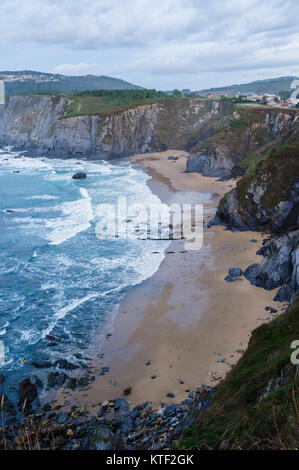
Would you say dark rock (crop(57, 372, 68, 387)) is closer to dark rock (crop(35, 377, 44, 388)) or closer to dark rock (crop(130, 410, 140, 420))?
dark rock (crop(35, 377, 44, 388))

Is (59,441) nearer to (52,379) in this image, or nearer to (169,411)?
(169,411)

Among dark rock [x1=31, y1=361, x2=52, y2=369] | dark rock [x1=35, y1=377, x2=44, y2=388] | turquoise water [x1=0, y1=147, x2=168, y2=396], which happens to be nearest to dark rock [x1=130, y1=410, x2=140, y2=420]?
turquoise water [x1=0, y1=147, x2=168, y2=396]

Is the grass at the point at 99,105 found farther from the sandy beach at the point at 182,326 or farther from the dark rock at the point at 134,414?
the dark rock at the point at 134,414

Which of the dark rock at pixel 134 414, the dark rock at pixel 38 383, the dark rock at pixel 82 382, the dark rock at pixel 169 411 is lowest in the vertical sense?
the dark rock at pixel 38 383

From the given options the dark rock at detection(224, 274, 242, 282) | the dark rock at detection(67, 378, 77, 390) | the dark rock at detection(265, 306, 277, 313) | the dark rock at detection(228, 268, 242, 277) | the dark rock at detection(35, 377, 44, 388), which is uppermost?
the dark rock at detection(228, 268, 242, 277)

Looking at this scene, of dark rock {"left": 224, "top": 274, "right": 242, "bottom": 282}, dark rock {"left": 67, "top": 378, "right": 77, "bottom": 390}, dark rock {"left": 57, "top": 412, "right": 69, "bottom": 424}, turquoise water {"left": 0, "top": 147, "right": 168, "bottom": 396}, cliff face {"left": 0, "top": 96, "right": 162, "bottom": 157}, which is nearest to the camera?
dark rock {"left": 57, "top": 412, "right": 69, "bottom": 424}

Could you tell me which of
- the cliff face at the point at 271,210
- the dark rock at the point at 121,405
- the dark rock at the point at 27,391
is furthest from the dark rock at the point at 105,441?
the cliff face at the point at 271,210

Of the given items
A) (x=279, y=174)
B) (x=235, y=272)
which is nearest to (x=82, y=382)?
(x=235, y=272)
